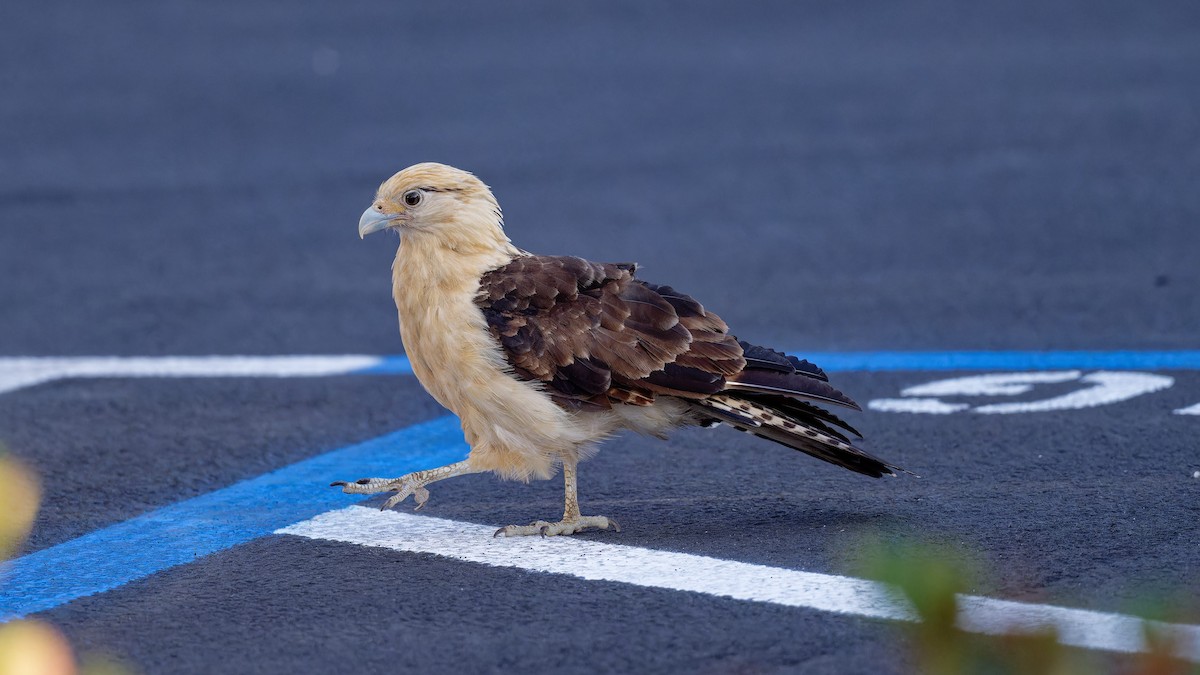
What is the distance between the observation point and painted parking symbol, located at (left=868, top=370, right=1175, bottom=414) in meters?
6.61

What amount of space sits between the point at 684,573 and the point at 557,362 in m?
0.79

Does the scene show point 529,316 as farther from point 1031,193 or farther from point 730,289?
point 1031,193

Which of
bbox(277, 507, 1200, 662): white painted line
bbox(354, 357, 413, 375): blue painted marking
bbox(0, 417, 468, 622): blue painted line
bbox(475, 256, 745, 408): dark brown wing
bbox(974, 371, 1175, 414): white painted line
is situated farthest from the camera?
bbox(354, 357, 413, 375): blue painted marking

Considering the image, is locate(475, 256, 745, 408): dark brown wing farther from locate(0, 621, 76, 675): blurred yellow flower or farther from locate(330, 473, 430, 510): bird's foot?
locate(0, 621, 76, 675): blurred yellow flower

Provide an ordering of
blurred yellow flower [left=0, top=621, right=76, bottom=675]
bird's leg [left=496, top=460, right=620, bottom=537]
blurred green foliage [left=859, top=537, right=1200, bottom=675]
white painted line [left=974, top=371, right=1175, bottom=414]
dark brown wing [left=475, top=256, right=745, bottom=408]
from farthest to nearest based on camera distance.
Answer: white painted line [left=974, top=371, right=1175, bottom=414] → bird's leg [left=496, top=460, right=620, bottom=537] → dark brown wing [left=475, top=256, right=745, bottom=408] → blurred yellow flower [left=0, top=621, right=76, bottom=675] → blurred green foliage [left=859, top=537, right=1200, bottom=675]

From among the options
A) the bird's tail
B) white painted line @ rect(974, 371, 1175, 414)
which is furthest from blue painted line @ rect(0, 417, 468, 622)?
white painted line @ rect(974, 371, 1175, 414)

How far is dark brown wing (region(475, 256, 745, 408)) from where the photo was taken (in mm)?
5008

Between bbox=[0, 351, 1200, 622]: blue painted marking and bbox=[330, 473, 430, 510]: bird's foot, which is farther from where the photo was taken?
bbox=[330, 473, 430, 510]: bird's foot

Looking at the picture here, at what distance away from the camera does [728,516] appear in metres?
5.28

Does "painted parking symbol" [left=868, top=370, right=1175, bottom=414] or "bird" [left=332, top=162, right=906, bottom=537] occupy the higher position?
"painted parking symbol" [left=868, top=370, right=1175, bottom=414]

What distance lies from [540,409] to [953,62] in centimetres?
1300

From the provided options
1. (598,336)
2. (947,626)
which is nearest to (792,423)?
(598,336)

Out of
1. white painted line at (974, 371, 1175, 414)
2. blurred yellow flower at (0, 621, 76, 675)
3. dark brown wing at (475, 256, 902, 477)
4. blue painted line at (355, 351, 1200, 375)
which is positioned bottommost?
blurred yellow flower at (0, 621, 76, 675)

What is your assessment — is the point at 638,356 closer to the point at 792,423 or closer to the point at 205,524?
the point at 792,423
